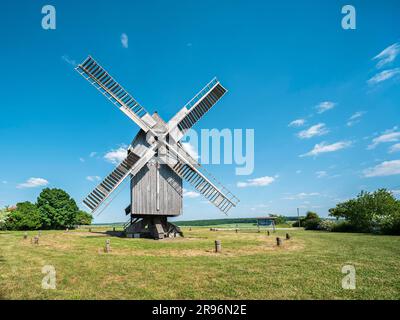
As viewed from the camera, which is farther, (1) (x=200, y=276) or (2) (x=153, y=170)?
(2) (x=153, y=170)

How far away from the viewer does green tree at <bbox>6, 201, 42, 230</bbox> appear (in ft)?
135

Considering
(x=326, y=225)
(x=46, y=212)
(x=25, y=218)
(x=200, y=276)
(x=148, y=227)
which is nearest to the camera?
(x=200, y=276)

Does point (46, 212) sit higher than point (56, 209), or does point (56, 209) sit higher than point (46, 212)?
point (56, 209)

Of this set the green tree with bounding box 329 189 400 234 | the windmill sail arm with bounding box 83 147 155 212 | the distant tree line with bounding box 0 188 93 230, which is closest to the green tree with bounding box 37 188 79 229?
the distant tree line with bounding box 0 188 93 230

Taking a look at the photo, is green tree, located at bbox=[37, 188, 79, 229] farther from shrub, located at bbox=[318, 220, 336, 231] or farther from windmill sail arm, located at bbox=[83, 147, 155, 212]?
shrub, located at bbox=[318, 220, 336, 231]

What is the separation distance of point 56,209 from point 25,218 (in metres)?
5.55

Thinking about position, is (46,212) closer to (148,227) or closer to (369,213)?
(148,227)

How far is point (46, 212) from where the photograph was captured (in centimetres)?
4650

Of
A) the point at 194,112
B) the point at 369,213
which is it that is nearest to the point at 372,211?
the point at 369,213

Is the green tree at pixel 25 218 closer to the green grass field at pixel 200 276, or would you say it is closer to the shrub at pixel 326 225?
the green grass field at pixel 200 276

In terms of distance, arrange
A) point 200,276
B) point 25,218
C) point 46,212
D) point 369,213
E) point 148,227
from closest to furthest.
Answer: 1. point 200,276
2. point 148,227
3. point 369,213
4. point 25,218
5. point 46,212
